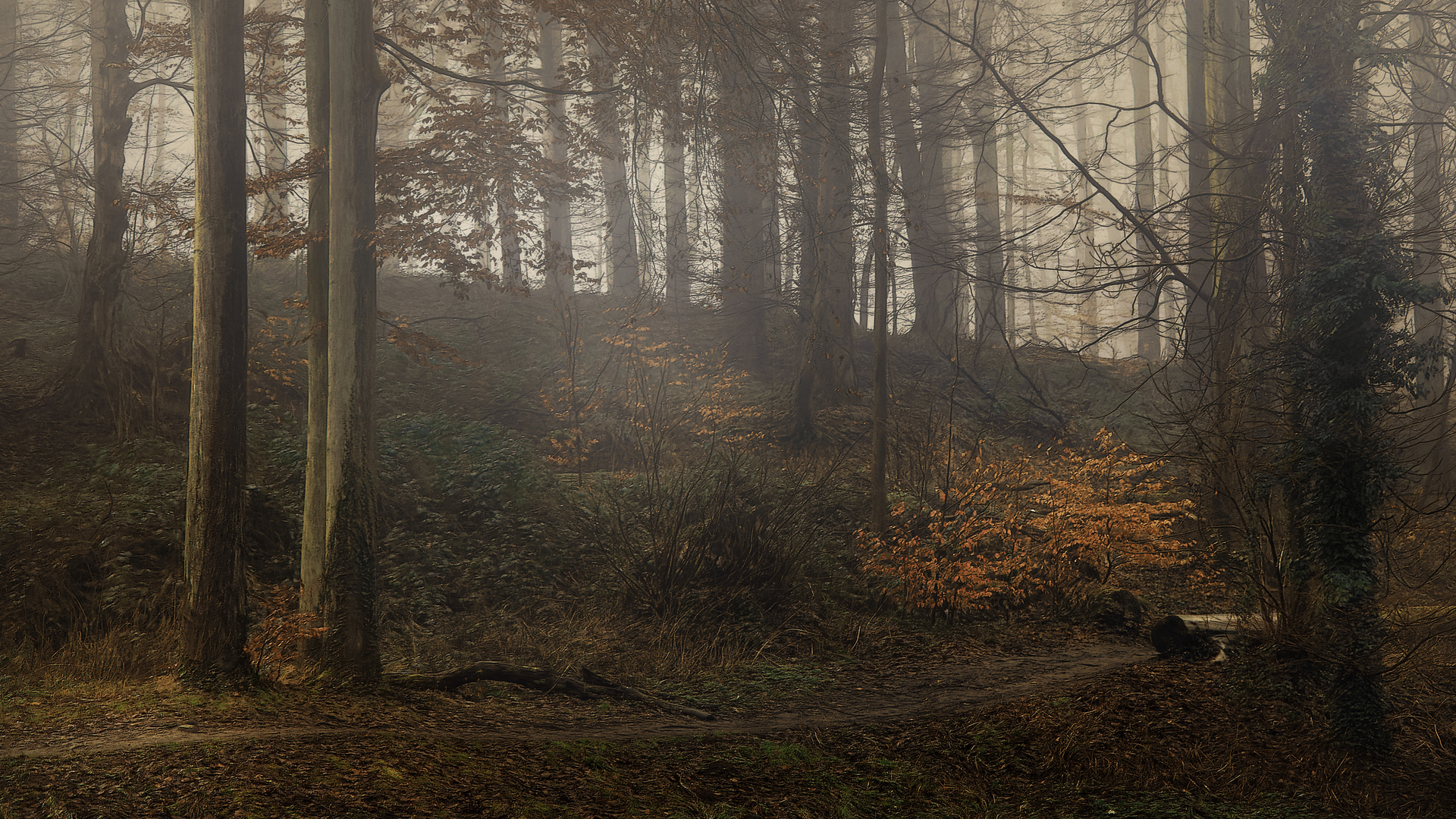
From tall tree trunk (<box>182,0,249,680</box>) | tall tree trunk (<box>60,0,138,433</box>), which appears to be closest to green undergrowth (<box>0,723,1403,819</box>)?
tall tree trunk (<box>182,0,249,680</box>)

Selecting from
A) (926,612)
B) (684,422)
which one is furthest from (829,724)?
(684,422)

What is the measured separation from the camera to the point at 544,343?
57.5 feet

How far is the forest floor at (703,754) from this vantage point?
4625mm

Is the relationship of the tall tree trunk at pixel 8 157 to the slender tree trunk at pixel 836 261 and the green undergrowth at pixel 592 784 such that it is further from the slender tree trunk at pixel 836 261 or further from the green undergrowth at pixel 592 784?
the green undergrowth at pixel 592 784

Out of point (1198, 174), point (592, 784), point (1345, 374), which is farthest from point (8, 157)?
point (1198, 174)

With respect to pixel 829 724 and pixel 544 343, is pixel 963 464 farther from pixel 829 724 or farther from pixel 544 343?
pixel 544 343

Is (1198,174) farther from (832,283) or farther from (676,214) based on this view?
(676,214)

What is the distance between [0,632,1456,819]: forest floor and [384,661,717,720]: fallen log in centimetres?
11

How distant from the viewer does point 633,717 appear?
7090 mm

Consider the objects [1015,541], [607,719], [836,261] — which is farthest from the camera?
[836,261]

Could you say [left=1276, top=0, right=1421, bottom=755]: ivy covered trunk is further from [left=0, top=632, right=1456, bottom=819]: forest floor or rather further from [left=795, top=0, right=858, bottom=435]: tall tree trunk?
[left=795, top=0, right=858, bottom=435]: tall tree trunk

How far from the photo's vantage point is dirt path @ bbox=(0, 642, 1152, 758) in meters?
5.44

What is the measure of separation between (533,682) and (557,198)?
697 cm

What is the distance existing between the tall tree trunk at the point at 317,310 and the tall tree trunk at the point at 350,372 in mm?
215
